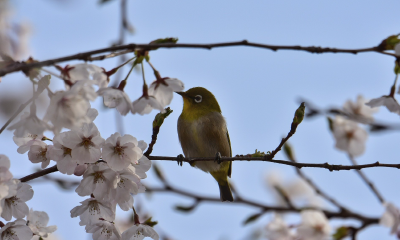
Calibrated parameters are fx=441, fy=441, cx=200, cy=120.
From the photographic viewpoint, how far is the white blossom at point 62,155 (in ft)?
9.07

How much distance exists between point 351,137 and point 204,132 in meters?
2.13

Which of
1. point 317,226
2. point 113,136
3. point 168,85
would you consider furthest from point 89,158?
point 317,226

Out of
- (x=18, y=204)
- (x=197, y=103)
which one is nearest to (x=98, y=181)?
(x=18, y=204)

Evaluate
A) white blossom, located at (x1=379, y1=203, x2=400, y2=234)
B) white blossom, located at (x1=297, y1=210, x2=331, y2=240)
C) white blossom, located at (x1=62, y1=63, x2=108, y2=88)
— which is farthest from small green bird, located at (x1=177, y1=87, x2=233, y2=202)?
white blossom, located at (x1=62, y1=63, x2=108, y2=88)

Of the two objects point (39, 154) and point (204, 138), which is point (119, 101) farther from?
point (204, 138)

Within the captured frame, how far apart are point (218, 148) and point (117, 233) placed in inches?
109

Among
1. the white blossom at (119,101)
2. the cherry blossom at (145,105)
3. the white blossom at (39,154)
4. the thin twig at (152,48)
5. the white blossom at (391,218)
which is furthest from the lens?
the white blossom at (391,218)

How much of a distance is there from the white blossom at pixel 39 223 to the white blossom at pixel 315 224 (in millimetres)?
3097

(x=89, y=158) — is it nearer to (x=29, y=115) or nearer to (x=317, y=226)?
(x=29, y=115)

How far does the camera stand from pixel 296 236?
5.61m

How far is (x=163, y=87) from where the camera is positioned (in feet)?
10.1

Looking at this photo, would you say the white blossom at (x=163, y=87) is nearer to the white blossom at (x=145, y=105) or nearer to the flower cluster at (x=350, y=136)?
the white blossom at (x=145, y=105)

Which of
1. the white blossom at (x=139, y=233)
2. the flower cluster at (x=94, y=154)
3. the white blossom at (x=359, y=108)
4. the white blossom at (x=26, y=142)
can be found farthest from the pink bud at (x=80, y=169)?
the white blossom at (x=359, y=108)

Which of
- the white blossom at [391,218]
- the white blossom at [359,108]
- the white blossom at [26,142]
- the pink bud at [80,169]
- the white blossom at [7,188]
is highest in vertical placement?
the white blossom at [359,108]
